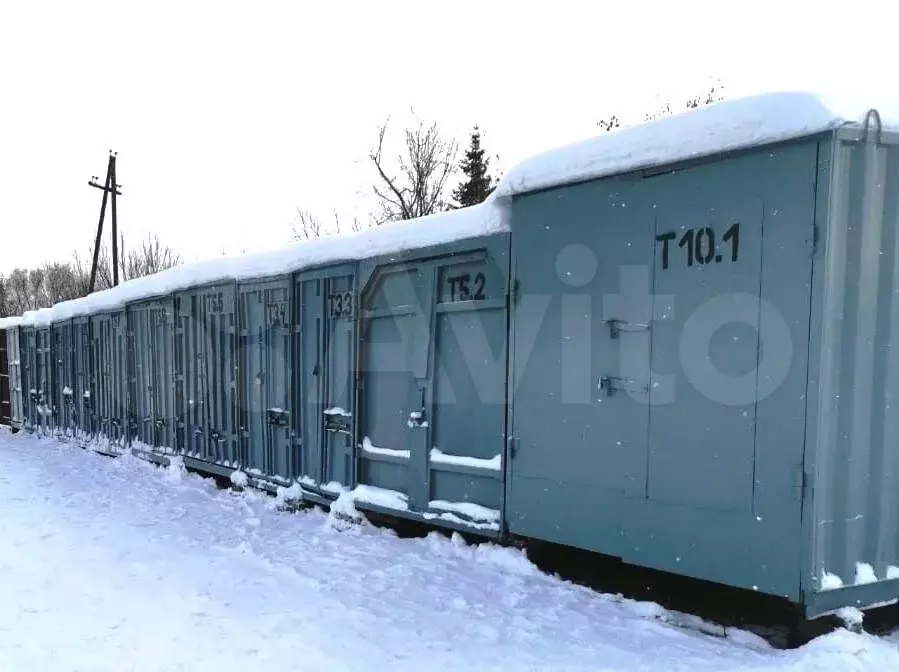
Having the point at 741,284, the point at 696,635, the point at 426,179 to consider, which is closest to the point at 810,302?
the point at 741,284

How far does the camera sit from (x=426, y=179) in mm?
34688

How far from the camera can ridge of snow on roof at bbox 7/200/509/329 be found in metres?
5.54

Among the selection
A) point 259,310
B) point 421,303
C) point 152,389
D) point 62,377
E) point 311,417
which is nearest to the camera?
point 421,303

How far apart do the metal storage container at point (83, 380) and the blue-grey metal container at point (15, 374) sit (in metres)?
3.64

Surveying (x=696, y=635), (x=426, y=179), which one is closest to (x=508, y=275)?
(x=696, y=635)

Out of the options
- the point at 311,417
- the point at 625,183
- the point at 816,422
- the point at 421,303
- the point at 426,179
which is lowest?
the point at 311,417

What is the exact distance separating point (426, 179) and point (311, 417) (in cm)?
2853

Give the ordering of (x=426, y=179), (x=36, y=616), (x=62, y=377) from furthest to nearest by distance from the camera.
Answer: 1. (x=426, y=179)
2. (x=62, y=377)
3. (x=36, y=616)

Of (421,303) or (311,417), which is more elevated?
(421,303)

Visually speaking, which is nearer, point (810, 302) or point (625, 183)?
point (810, 302)

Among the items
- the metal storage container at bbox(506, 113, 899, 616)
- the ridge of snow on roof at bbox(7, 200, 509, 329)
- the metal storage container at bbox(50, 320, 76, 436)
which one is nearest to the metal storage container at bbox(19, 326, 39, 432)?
the metal storage container at bbox(50, 320, 76, 436)

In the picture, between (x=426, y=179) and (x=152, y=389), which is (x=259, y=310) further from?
(x=426, y=179)

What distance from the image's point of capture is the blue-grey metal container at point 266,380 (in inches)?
307

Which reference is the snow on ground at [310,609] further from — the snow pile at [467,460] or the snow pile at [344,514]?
the snow pile at [467,460]
